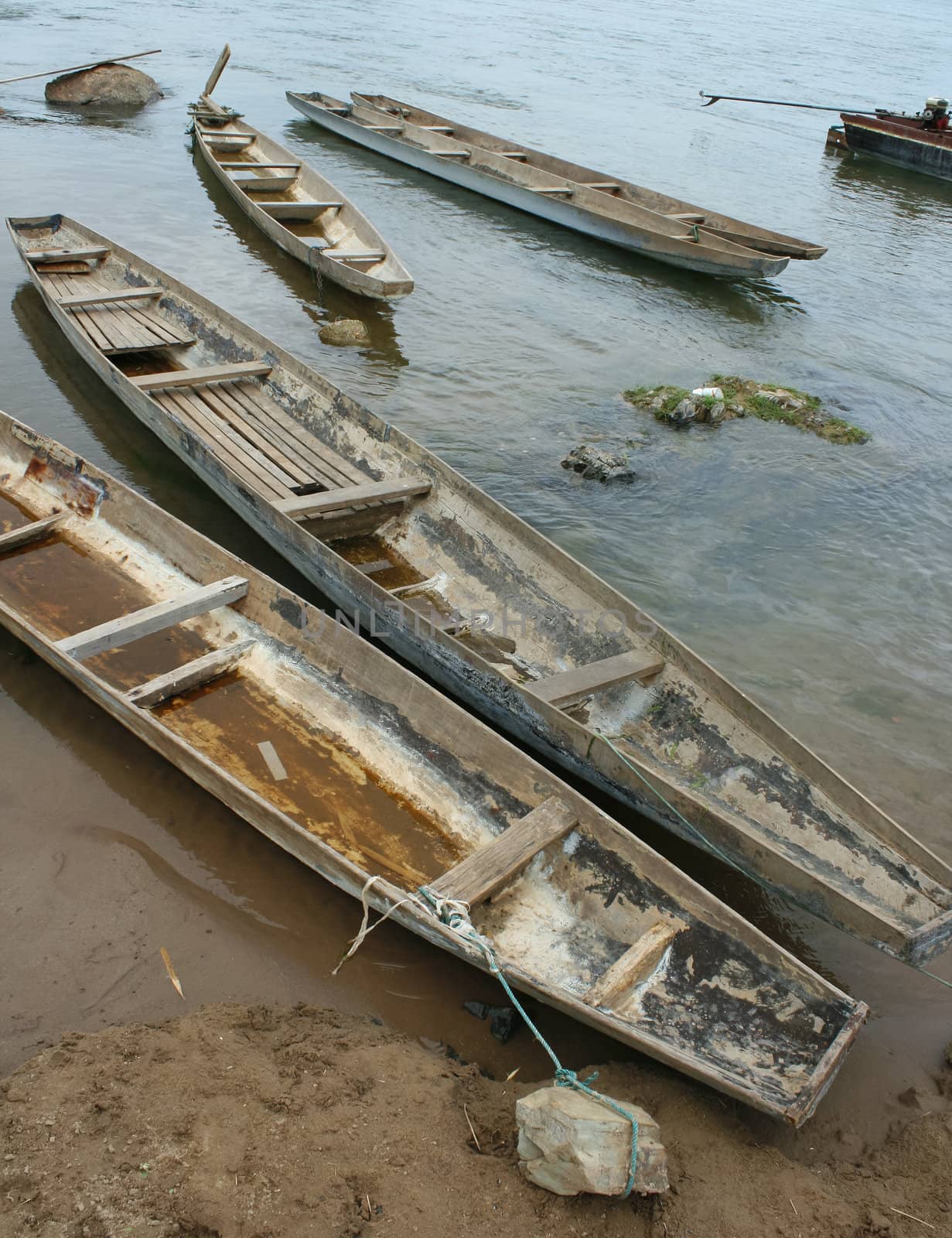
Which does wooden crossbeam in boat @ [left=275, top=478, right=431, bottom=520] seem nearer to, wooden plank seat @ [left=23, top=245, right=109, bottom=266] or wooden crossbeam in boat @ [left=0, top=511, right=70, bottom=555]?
wooden crossbeam in boat @ [left=0, top=511, right=70, bottom=555]

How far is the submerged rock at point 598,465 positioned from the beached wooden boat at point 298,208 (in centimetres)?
380

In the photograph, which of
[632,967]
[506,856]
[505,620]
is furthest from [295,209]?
[632,967]

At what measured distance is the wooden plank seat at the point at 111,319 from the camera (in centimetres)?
959

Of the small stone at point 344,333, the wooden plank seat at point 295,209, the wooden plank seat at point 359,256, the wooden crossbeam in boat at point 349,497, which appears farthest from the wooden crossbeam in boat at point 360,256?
the wooden crossbeam in boat at point 349,497

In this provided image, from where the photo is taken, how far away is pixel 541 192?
1639 cm

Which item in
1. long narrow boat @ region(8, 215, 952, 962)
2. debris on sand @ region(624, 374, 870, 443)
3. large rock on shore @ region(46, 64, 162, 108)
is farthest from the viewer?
large rock on shore @ region(46, 64, 162, 108)

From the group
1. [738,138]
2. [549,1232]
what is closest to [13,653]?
[549,1232]

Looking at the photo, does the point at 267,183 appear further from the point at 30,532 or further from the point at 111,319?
the point at 30,532

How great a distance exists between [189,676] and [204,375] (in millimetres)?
4122

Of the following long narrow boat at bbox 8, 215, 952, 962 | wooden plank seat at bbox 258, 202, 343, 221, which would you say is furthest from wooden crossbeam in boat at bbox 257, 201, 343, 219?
long narrow boat at bbox 8, 215, 952, 962

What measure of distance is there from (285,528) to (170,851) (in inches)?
108

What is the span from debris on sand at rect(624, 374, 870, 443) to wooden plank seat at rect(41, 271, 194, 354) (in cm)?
553

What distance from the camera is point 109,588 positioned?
6.76 metres

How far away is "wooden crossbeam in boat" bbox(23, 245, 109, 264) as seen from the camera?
1078 cm
